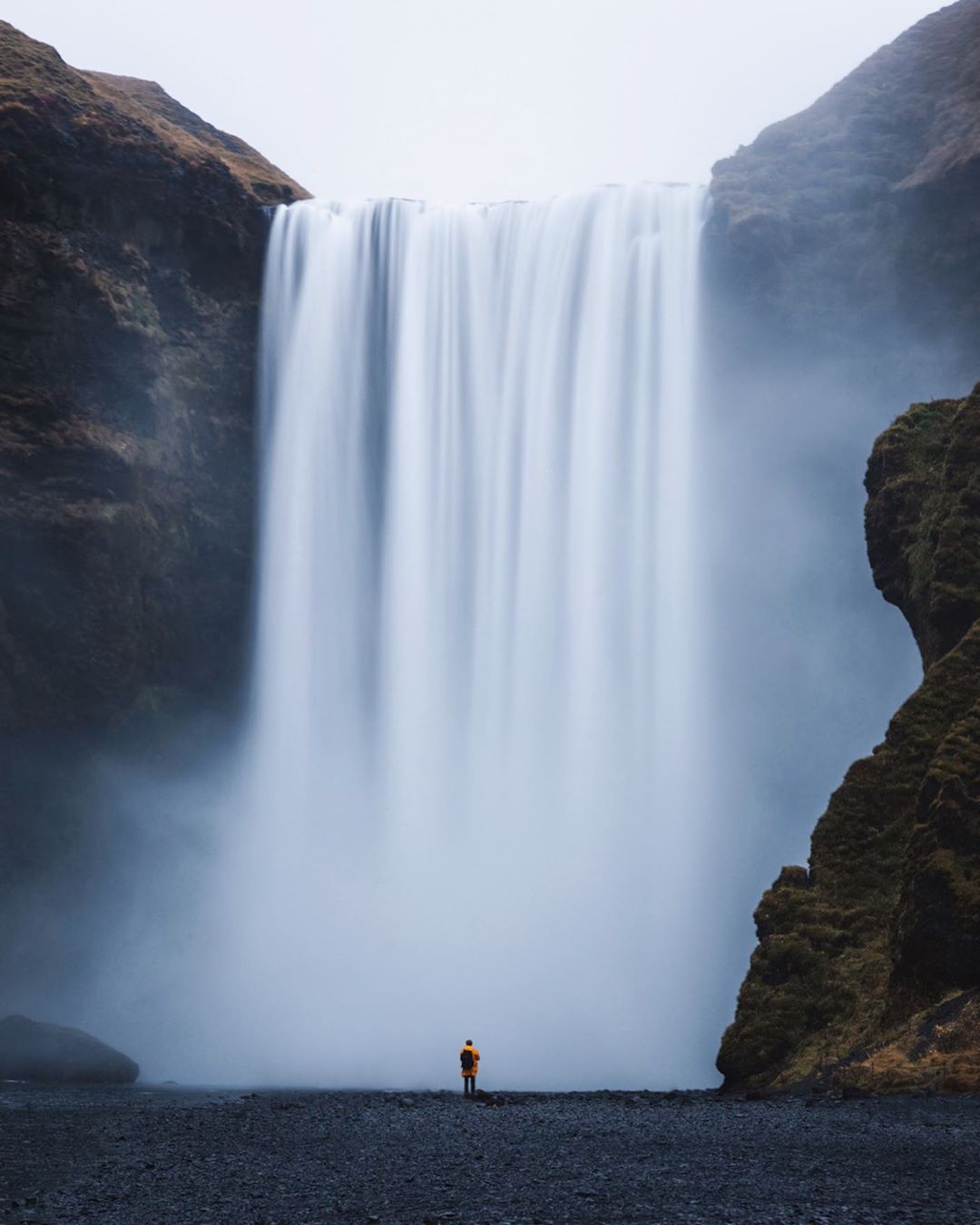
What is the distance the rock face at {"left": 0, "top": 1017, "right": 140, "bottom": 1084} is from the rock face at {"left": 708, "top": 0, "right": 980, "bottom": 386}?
86.0 feet

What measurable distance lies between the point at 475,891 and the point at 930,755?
55.5ft

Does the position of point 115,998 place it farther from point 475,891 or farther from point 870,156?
point 870,156

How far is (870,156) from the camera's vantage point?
37.6 metres

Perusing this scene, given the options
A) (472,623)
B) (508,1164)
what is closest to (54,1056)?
(472,623)

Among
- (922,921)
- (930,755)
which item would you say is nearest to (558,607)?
(930,755)

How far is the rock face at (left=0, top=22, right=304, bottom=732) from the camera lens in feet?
107

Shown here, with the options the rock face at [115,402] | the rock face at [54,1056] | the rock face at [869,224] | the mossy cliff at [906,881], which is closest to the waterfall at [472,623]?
the rock face at [115,402]

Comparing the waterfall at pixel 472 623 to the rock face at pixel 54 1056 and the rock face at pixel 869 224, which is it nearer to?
the rock face at pixel 869 224

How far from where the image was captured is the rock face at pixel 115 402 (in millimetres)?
32625

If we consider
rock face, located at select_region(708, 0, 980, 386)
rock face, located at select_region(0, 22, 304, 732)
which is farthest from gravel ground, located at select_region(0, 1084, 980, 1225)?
rock face, located at select_region(708, 0, 980, 386)

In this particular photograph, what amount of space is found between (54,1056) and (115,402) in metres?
17.7

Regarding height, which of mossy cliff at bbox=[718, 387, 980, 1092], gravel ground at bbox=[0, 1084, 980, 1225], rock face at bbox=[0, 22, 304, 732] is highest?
rock face at bbox=[0, 22, 304, 732]

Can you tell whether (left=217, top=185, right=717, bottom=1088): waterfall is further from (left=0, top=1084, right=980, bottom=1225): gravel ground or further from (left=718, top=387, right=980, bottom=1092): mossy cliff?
(left=0, top=1084, right=980, bottom=1225): gravel ground

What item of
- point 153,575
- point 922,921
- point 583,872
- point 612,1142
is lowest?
point 612,1142
